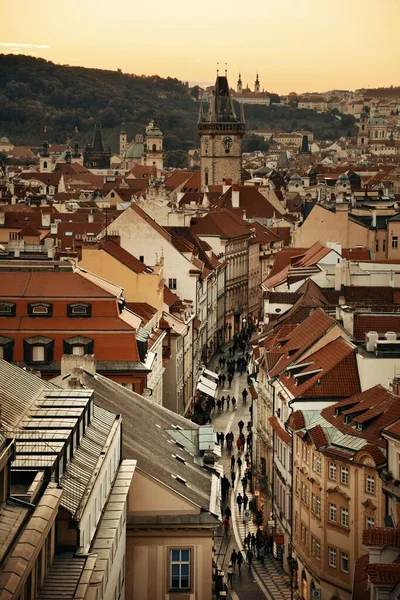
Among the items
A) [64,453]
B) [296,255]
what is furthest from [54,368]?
[296,255]

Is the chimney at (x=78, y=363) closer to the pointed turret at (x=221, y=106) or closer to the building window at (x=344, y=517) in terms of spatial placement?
the building window at (x=344, y=517)

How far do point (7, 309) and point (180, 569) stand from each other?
1971cm

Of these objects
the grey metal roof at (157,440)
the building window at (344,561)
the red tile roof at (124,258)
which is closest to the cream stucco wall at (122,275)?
the red tile roof at (124,258)

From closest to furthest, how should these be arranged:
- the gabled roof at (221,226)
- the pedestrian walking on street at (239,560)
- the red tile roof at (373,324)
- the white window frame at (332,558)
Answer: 1. the white window frame at (332,558)
2. the pedestrian walking on street at (239,560)
3. the red tile roof at (373,324)
4. the gabled roof at (221,226)

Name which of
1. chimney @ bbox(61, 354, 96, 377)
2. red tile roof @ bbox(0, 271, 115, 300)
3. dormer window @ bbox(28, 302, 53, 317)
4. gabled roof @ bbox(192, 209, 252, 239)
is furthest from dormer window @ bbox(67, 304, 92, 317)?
gabled roof @ bbox(192, 209, 252, 239)

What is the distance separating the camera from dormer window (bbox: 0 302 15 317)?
164 feet

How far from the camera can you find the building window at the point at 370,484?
38.4 m

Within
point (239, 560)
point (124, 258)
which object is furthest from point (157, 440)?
point (124, 258)

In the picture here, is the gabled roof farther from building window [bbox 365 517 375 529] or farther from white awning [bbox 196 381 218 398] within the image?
building window [bbox 365 517 375 529]

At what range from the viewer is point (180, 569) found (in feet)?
104

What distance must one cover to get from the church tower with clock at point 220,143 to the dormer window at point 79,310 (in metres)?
109

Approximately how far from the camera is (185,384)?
66.8 metres

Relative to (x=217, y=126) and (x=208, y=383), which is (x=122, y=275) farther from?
(x=217, y=126)

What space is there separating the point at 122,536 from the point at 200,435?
7.91 m
